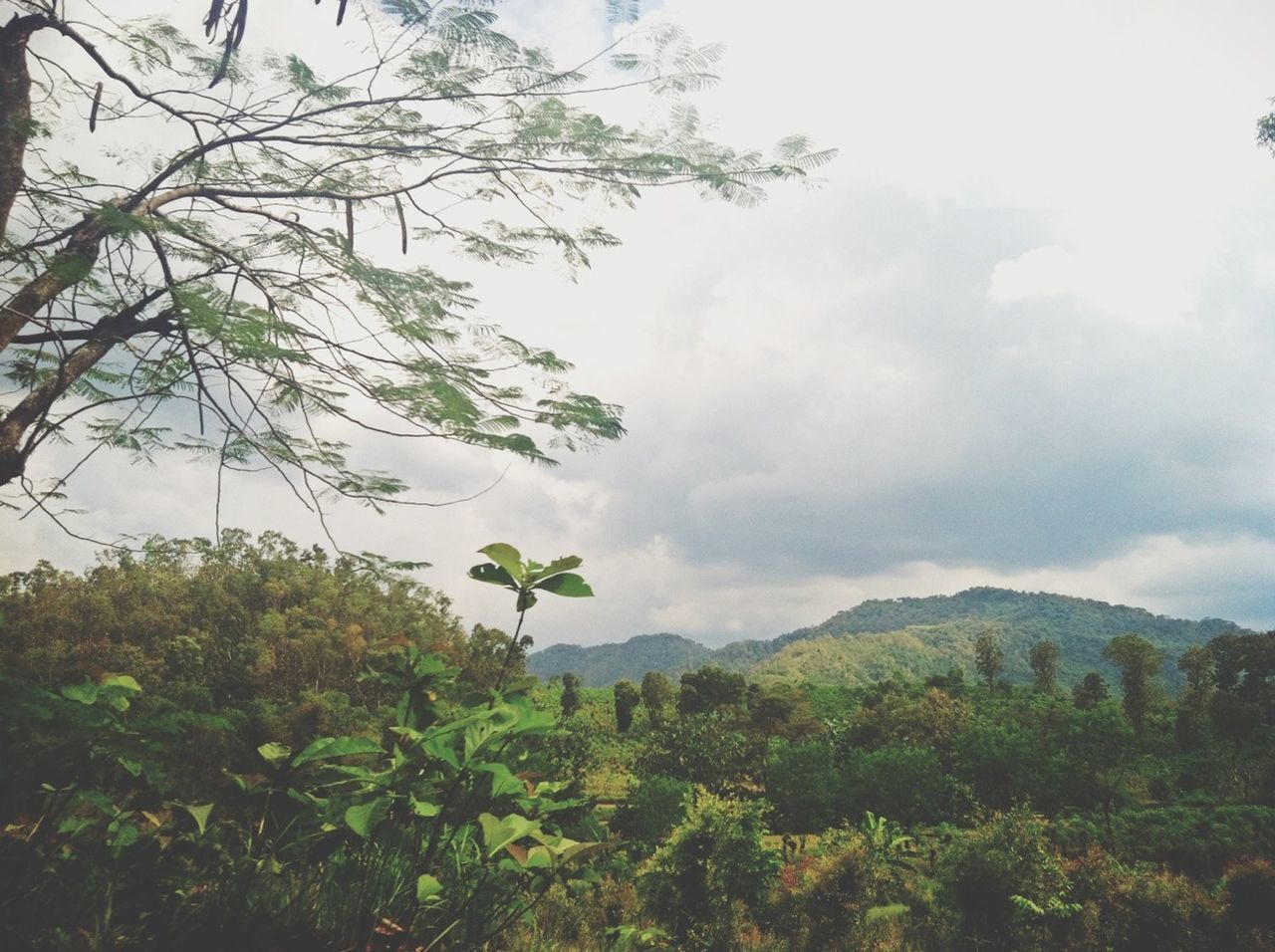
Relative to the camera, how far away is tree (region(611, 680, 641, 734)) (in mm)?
48250

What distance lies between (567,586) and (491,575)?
0.21 metres

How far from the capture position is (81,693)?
169cm

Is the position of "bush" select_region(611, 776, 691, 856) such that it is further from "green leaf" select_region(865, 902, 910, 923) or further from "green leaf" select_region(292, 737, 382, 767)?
"green leaf" select_region(292, 737, 382, 767)

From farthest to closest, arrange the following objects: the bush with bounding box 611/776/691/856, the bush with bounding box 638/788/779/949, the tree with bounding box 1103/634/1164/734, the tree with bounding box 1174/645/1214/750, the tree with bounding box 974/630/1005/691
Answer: the tree with bounding box 974/630/1005/691 < the tree with bounding box 1103/634/1164/734 < the tree with bounding box 1174/645/1214/750 < the bush with bounding box 611/776/691/856 < the bush with bounding box 638/788/779/949

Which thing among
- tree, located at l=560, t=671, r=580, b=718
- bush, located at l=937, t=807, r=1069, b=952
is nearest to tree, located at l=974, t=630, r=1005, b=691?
tree, located at l=560, t=671, r=580, b=718

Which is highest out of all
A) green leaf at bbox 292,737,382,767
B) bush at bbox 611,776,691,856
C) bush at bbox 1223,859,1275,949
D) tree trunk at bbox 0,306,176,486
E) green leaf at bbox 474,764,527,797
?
tree trunk at bbox 0,306,176,486

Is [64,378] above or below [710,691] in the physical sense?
above

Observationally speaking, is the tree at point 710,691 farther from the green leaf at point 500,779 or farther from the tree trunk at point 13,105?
the green leaf at point 500,779

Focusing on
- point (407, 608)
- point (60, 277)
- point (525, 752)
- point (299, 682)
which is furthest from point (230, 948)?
point (407, 608)

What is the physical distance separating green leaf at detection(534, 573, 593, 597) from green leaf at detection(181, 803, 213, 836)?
1387 mm

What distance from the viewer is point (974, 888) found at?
7.46 meters

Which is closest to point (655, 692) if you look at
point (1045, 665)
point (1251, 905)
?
point (1045, 665)

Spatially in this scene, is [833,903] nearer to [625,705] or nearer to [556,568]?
[556,568]

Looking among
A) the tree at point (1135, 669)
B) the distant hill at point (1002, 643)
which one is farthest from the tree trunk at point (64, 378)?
the distant hill at point (1002, 643)
